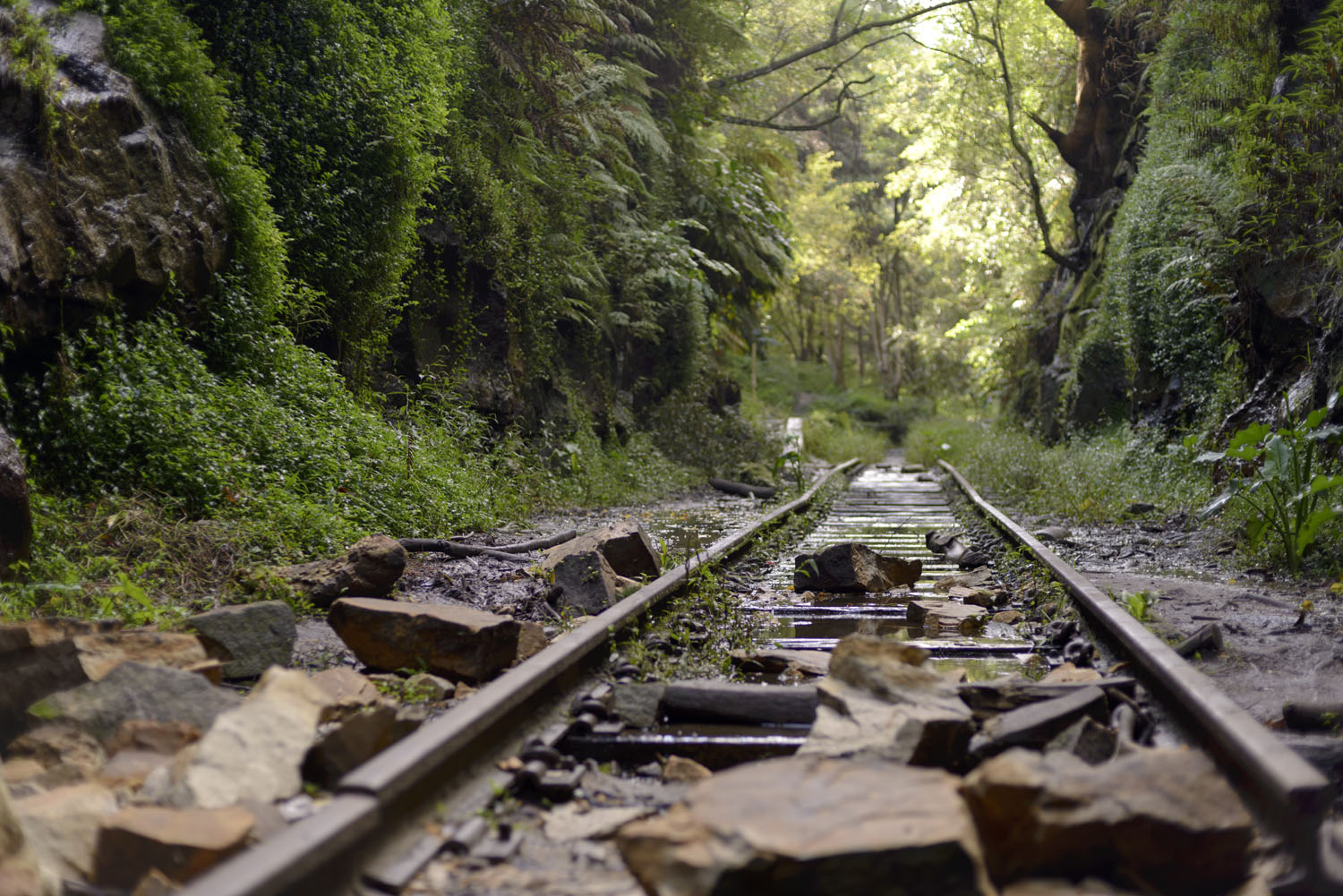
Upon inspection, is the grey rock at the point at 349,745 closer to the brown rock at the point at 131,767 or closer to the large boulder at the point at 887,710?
the brown rock at the point at 131,767

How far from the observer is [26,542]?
4.37m

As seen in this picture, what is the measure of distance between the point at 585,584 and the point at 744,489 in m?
8.98

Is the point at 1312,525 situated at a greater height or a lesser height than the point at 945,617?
greater

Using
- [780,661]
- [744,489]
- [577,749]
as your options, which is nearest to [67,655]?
[577,749]

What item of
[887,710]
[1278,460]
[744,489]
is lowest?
[744,489]

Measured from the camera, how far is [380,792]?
6.73ft

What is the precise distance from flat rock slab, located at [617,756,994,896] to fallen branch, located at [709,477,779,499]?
36.8 ft

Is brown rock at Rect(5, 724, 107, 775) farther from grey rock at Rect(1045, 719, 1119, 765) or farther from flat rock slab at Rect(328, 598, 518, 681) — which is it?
grey rock at Rect(1045, 719, 1119, 765)

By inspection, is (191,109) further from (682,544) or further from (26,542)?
(682,544)

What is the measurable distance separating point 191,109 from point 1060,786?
23.6 feet

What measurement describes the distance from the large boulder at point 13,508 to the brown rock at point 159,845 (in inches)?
116

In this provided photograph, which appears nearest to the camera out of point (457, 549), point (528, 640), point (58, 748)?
point (58, 748)

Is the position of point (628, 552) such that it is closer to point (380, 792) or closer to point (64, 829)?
point (380, 792)

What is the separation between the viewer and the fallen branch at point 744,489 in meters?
13.5
